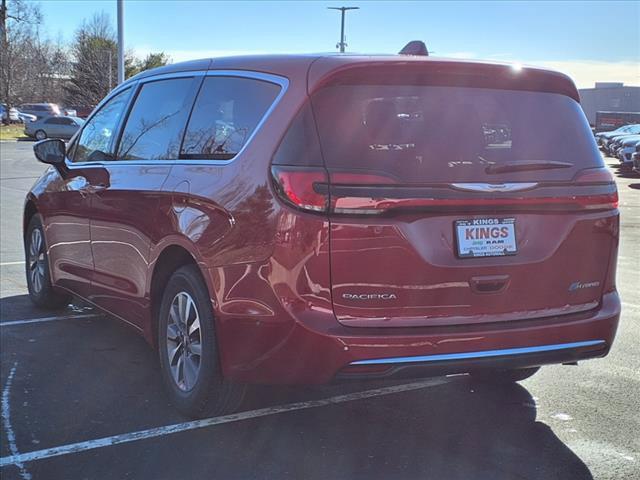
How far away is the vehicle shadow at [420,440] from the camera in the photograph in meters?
3.50

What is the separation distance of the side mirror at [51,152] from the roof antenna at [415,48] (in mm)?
2831

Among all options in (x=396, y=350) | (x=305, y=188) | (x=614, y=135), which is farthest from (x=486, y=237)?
(x=614, y=135)

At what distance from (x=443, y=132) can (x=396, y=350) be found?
101cm

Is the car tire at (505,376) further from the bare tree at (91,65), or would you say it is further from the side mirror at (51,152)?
the bare tree at (91,65)

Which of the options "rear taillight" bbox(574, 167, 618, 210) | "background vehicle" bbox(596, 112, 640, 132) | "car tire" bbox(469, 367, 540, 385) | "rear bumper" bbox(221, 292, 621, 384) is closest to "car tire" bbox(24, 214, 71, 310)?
"rear bumper" bbox(221, 292, 621, 384)

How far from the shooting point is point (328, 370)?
3363mm

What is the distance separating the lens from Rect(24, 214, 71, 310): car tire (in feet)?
20.6

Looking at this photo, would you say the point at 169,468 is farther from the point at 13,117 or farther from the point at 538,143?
the point at 13,117

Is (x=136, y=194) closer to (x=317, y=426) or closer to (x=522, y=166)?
(x=317, y=426)

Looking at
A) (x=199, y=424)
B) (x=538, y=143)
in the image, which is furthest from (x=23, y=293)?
(x=538, y=143)

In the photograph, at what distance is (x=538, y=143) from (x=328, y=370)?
58.9 inches

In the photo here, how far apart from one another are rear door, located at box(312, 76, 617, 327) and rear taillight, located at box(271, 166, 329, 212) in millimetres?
44

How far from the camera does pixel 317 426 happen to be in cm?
402

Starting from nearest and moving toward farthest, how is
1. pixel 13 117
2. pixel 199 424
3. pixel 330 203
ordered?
pixel 330 203 < pixel 199 424 < pixel 13 117
